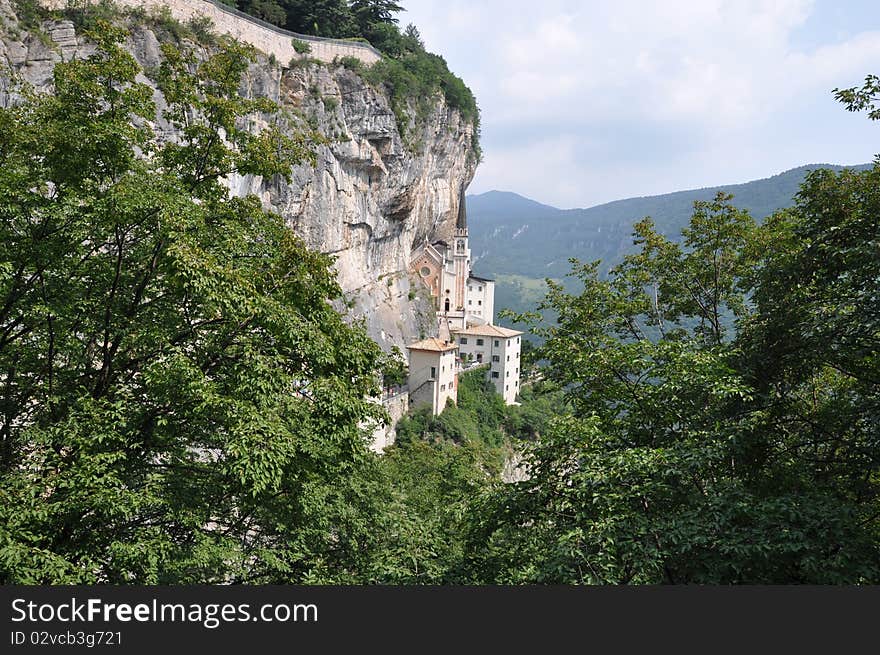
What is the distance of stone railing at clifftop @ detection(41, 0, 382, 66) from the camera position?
31094 mm

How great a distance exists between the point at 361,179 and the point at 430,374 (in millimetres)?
14224

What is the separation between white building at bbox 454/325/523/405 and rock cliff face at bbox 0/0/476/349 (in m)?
3.75

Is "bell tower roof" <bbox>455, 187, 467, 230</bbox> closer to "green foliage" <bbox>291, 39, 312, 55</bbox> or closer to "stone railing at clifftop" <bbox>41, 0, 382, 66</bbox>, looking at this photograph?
"stone railing at clifftop" <bbox>41, 0, 382, 66</bbox>

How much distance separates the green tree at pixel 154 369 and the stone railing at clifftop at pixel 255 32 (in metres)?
24.6

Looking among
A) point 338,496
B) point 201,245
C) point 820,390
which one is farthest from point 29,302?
point 820,390

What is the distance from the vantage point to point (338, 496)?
890 cm

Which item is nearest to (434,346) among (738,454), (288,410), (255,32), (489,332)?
(489,332)

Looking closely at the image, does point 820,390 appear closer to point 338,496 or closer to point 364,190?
point 338,496

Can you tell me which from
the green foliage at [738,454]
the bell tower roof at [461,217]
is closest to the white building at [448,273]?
the bell tower roof at [461,217]

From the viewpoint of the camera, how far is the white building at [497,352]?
50.4 metres

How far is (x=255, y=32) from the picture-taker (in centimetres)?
3616

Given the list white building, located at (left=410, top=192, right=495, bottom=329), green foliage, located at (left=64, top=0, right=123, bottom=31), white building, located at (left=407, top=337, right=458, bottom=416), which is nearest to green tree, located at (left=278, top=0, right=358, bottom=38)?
green foliage, located at (left=64, top=0, right=123, bottom=31)

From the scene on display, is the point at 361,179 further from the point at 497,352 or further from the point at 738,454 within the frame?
the point at 738,454

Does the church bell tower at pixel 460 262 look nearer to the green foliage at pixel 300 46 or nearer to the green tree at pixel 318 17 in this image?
the green tree at pixel 318 17
